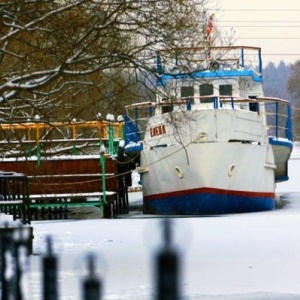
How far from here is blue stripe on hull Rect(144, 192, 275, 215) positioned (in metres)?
23.3

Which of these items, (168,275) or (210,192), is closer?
(168,275)

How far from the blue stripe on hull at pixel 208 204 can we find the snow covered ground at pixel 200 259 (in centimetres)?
555

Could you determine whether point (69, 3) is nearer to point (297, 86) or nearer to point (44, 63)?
point (44, 63)

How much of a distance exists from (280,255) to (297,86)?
102363 millimetres

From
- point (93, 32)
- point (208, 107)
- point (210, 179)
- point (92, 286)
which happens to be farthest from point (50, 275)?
point (208, 107)

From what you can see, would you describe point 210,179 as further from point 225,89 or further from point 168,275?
point 168,275

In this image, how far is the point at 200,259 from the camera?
10797 mm

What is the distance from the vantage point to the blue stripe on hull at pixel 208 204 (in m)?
23.3

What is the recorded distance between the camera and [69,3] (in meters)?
11.7

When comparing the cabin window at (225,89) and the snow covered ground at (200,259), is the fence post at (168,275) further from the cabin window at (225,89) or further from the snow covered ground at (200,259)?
the cabin window at (225,89)

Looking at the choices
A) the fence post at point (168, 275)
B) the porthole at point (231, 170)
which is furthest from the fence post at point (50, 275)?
the porthole at point (231, 170)

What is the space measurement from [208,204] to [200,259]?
41.0 ft

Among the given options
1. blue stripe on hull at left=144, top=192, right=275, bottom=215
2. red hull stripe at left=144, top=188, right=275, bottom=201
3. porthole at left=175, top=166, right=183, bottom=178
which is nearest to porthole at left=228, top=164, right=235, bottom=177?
red hull stripe at left=144, top=188, right=275, bottom=201

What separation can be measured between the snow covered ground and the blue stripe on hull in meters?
5.55
